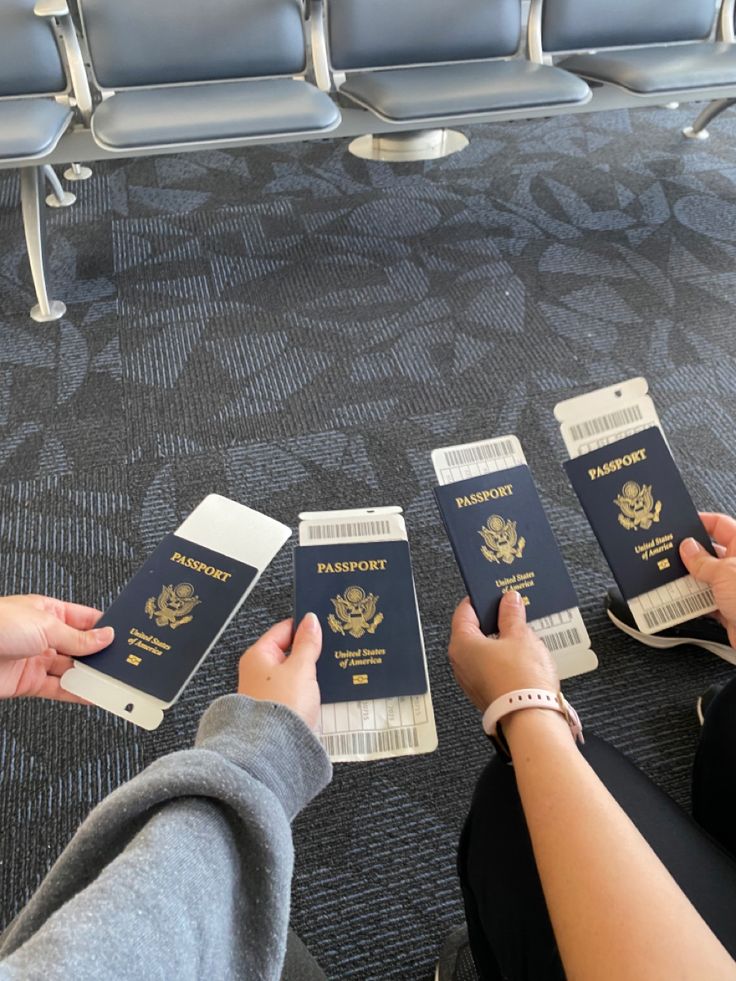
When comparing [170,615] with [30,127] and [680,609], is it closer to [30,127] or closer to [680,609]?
[680,609]

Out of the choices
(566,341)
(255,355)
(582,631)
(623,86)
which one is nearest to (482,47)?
(623,86)

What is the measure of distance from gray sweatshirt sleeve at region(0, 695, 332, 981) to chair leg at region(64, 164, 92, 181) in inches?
117

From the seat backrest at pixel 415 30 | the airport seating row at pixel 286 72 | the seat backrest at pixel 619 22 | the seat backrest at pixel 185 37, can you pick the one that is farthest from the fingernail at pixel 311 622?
the seat backrest at pixel 619 22

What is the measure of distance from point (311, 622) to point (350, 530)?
0.22 meters

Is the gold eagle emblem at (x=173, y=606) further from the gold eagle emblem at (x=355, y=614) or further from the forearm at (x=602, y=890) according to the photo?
the forearm at (x=602, y=890)

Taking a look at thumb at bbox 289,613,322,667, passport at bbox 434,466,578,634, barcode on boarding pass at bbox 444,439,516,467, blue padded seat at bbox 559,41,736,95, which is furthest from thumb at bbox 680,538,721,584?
blue padded seat at bbox 559,41,736,95

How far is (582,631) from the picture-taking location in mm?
1049

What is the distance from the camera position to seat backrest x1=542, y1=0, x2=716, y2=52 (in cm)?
249

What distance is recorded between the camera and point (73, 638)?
0.97 m

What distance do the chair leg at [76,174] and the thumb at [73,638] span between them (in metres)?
2.52

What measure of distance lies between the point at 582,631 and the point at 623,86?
6.65ft

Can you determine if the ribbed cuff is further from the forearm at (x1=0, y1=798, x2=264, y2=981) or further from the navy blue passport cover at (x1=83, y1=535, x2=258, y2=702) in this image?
the navy blue passport cover at (x1=83, y1=535, x2=258, y2=702)

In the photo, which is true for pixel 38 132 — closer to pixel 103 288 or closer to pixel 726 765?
pixel 103 288

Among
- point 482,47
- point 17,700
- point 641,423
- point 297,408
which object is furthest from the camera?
point 482,47
